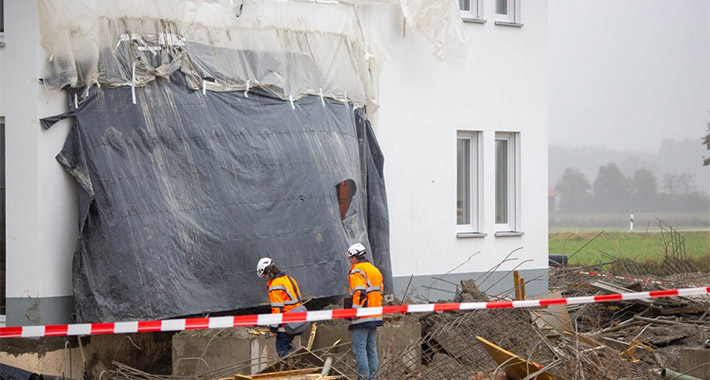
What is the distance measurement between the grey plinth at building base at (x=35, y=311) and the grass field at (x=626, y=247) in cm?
868

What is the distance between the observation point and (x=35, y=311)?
1088 centimetres

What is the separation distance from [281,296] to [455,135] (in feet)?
17.7

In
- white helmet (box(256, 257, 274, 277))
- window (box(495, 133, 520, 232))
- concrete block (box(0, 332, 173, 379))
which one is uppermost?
window (box(495, 133, 520, 232))

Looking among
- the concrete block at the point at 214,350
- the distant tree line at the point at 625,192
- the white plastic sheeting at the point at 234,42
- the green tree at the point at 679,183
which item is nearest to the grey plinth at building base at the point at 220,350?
the concrete block at the point at 214,350

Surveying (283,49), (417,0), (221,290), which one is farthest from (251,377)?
(417,0)

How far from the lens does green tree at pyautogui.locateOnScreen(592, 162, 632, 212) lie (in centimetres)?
7762

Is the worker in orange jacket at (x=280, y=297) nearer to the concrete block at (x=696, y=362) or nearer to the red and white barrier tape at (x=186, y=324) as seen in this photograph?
the red and white barrier tape at (x=186, y=324)

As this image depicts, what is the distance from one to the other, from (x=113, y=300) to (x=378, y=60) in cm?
526

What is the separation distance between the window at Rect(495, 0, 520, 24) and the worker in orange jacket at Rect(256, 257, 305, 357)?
22.9 ft

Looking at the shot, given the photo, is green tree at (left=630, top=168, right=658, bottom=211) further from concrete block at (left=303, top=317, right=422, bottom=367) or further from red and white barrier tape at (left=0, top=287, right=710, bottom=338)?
red and white barrier tape at (left=0, top=287, right=710, bottom=338)

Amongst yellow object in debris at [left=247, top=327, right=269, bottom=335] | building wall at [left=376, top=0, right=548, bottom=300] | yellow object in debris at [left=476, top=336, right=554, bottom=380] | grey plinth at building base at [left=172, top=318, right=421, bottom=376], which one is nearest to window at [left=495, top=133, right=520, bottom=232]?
building wall at [left=376, top=0, right=548, bottom=300]

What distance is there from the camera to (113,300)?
10.7 metres

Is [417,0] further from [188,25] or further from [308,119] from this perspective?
[188,25]

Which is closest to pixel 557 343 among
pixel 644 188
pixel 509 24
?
pixel 509 24
